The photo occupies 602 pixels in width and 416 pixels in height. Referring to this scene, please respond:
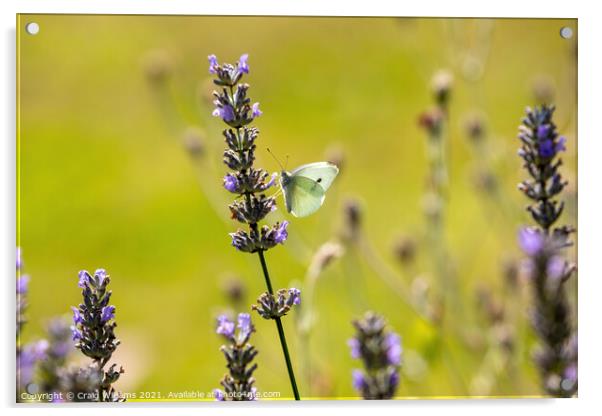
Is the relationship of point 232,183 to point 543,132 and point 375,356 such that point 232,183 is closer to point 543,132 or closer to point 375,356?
point 375,356

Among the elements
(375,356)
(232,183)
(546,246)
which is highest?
(232,183)

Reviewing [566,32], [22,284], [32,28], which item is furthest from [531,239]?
[32,28]

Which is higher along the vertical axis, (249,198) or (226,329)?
(249,198)

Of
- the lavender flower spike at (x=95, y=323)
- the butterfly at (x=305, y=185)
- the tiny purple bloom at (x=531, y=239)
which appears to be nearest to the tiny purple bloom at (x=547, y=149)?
the tiny purple bloom at (x=531, y=239)

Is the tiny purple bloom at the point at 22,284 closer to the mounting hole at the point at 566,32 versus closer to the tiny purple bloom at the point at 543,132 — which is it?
the tiny purple bloom at the point at 543,132

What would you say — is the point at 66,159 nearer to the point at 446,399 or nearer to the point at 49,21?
the point at 49,21

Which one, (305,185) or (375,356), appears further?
(305,185)

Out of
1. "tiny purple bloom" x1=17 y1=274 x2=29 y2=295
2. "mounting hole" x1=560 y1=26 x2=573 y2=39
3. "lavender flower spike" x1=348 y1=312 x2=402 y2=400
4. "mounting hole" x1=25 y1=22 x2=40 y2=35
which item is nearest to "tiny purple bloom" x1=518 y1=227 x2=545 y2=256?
"lavender flower spike" x1=348 y1=312 x2=402 y2=400
